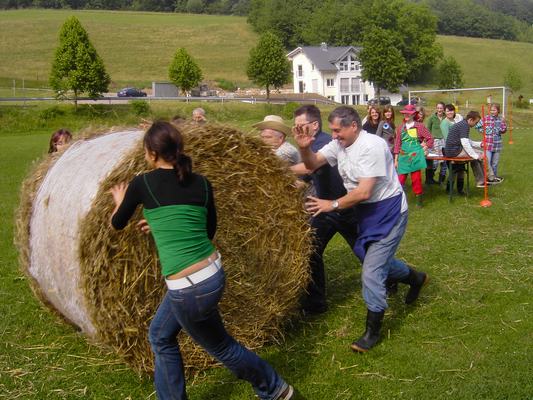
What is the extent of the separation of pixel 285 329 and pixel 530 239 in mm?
4510

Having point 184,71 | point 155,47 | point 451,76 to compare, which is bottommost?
point 451,76

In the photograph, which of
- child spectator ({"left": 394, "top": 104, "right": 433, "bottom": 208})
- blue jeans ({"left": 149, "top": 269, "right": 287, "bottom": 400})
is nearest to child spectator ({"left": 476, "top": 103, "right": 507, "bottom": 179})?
child spectator ({"left": 394, "top": 104, "right": 433, "bottom": 208})

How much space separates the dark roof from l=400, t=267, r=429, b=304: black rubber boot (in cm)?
7707

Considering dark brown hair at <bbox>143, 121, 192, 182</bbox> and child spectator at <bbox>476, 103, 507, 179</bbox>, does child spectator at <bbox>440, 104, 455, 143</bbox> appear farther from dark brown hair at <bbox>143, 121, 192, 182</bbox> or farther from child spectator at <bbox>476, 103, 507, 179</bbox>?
dark brown hair at <bbox>143, 121, 192, 182</bbox>

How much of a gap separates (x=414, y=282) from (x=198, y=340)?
2.91m

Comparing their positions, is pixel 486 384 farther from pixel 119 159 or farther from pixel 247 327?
pixel 119 159

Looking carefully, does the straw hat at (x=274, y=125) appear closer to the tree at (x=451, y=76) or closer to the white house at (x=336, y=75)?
the white house at (x=336, y=75)

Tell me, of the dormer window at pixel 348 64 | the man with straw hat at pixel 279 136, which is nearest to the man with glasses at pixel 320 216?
the man with straw hat at pixel 279 136

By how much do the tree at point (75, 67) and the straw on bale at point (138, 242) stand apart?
43492 mm

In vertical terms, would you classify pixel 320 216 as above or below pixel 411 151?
below

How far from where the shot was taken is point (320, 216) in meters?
6.15

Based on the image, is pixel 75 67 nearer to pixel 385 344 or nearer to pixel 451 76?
pixel 385 344

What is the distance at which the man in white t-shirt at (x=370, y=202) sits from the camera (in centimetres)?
508

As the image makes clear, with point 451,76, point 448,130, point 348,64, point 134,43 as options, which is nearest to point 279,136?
point 448,130
